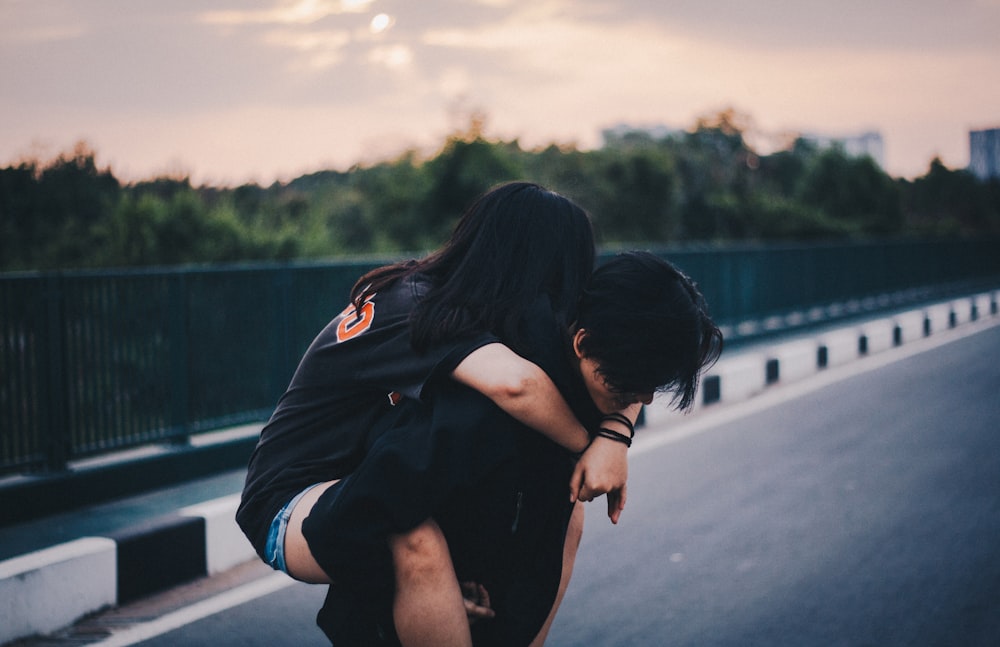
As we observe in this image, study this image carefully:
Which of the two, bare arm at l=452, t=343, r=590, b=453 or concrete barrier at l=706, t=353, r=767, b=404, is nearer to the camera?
bare arm at l=452, t=343, r=590, b=453

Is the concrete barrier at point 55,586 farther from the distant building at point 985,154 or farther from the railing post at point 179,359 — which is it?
the distant building at point 985,154

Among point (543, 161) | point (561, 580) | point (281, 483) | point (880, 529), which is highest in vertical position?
point (543, 161)

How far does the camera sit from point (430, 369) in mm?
2080

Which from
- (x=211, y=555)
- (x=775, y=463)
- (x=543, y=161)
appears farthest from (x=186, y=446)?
(x=543, y=161)

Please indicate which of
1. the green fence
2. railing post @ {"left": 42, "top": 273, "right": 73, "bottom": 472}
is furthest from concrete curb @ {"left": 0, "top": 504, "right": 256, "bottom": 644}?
the green fence

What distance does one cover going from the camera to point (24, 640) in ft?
12.2

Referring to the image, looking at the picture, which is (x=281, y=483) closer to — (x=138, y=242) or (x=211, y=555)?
(x=211, y=555)

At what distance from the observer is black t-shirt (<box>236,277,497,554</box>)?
84.8 inches

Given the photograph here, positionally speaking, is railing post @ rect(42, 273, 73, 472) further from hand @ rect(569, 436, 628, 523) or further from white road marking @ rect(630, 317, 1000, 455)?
hand @ rect(569, 436, 628, 523)

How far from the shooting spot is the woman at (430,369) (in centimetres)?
208

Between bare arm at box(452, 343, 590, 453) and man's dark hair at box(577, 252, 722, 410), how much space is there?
129 millimetres

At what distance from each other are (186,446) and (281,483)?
413 centimetres

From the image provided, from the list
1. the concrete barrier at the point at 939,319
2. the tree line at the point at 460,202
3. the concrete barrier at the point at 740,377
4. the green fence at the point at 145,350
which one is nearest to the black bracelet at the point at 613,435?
the tree line at the point at 460,202

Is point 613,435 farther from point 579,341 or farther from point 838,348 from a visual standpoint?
point 838,348
